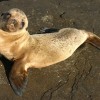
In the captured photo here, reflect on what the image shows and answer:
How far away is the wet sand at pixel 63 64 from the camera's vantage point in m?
7.09

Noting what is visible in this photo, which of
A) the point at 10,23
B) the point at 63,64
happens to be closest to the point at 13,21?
the point at 10,23

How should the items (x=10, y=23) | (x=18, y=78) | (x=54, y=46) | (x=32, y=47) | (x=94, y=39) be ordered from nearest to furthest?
(x=10, y=23)
(x=18, y=78)
(x=32, y=47)
(x=54, y=46)
(x=94, y=39)


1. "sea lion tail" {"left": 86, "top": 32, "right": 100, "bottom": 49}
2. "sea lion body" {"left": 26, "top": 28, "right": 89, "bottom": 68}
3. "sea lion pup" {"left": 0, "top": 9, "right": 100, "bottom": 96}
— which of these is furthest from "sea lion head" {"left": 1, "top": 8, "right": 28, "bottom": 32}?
"sea lion tail" {"left": 86, "top": 32, "right": 100, "bottom": 49}

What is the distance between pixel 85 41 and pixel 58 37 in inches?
26.2

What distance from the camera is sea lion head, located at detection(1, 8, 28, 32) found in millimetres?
7078

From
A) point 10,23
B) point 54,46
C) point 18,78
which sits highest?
point 10,23

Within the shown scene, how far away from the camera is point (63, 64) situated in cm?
776

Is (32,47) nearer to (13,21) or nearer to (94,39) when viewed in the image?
(13,21)

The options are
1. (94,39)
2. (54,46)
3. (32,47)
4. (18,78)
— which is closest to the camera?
(18,78)

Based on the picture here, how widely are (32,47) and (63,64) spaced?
25.8 inches

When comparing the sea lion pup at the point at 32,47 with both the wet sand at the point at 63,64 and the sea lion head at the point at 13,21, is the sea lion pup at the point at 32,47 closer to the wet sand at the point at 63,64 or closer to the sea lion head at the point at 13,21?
the sea lion head at the point at 13,21

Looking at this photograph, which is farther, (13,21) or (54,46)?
(54,46)

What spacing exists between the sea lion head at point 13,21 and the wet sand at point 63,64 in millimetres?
758

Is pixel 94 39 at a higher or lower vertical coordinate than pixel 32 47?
lower
